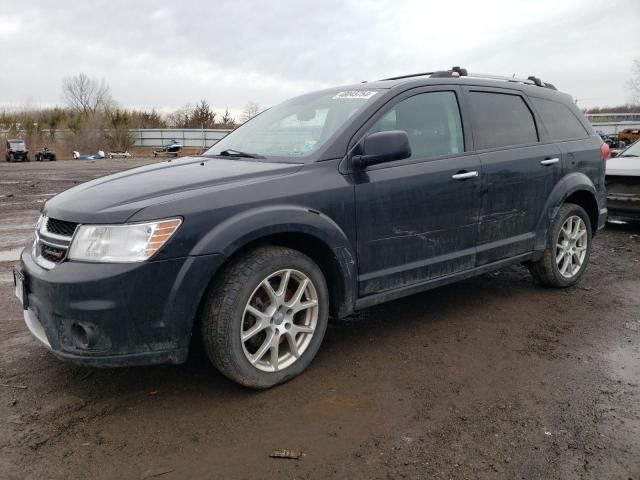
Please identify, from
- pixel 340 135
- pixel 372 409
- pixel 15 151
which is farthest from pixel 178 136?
pixel 372 409

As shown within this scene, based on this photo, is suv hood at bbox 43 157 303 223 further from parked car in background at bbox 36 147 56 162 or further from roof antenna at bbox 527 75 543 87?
parked car in background at bbox 36 147 56 162

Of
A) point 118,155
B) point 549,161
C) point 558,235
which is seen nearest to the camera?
point 549,161

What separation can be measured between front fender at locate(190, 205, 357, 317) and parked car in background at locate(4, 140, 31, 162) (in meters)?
36.7

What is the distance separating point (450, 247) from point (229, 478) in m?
2.29

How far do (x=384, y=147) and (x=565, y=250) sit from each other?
2.61 metres

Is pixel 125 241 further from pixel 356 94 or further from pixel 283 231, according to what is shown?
pixel 356 94

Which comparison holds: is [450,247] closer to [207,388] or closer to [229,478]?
[207,388]

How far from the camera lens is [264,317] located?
301 cm

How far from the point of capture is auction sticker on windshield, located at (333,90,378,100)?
373cm

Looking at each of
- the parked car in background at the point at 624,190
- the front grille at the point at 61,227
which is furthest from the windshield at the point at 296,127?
the parked car in background at the point at 624,190

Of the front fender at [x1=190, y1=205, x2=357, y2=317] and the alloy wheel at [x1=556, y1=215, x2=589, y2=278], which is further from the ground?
the front fender at [x1=190, y1=205, x2=357, y2=317]

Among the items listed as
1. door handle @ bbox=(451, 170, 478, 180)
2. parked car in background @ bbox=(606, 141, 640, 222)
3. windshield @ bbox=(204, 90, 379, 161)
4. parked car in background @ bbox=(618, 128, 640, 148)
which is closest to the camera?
windshield @ bbox=(204, 90, 379, 161)

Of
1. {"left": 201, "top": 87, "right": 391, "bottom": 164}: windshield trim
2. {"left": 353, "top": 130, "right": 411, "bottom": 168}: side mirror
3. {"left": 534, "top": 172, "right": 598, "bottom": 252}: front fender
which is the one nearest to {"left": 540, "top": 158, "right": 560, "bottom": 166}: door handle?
{"left": 534, "top": 172, "right": 598, "bottom": 252}: front fender

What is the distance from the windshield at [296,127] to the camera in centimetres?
356
